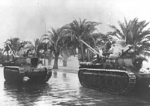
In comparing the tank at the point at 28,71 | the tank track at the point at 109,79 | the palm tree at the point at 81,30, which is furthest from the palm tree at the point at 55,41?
the tank track at the point at 109,79

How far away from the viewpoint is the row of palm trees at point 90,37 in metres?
23.6

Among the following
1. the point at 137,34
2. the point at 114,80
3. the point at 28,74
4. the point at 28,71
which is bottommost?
the point at 114,80

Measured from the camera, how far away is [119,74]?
1143 cm

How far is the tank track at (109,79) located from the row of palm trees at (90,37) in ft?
8.44

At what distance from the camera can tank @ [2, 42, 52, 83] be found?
15.7 metres

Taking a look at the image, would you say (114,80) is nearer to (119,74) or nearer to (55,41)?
(119,74)

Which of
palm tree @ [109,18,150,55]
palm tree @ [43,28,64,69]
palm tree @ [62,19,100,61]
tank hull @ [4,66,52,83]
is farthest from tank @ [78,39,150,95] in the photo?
palm tree @ [43,28,64,69]

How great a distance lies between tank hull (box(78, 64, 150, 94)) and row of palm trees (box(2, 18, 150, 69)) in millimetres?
2684

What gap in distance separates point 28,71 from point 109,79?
5.85 metres

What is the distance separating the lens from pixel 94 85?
45.1ft

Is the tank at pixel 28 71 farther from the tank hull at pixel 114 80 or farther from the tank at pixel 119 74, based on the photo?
the tank at pixel 119 74

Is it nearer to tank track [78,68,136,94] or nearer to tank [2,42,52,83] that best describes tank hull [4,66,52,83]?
tank [2,42,52,83]

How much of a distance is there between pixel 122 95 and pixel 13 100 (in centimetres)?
483

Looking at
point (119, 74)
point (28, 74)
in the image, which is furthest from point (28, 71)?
point (119, 74)
